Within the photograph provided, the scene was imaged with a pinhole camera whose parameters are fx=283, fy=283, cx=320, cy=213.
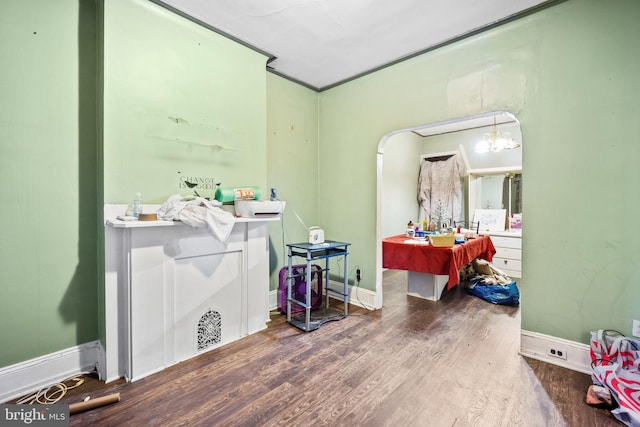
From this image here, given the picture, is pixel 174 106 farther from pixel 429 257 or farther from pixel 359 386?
pixel 429 257

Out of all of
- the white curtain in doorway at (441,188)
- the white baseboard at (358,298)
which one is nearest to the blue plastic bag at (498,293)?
the white baseboard at (358,298)

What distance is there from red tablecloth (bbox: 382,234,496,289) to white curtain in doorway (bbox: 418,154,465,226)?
179 centimetres

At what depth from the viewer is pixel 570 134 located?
2.06 m

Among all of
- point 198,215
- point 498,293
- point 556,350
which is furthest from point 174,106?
point 498,293

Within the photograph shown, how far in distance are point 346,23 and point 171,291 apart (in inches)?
100

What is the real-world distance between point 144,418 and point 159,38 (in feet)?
8.45

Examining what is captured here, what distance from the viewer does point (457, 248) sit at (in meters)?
3.18

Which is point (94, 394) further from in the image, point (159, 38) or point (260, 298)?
point (159, 38)

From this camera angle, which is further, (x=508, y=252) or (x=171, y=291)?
(x=508, y=252)

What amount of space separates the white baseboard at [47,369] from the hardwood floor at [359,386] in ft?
0.81

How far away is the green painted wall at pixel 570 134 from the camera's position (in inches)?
74.1

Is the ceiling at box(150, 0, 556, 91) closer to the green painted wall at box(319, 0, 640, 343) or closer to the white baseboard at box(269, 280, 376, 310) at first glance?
the green painted wall at box(319, 0, 640, 343)

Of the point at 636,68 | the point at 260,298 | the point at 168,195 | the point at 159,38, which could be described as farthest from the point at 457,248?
the point at 159,38

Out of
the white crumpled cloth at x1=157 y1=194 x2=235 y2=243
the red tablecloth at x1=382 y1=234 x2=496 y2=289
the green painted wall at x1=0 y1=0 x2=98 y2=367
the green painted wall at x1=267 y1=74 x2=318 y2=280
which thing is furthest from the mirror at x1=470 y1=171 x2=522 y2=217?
the green painted wall at x1=0 y1=0 x2=98 y2=367
